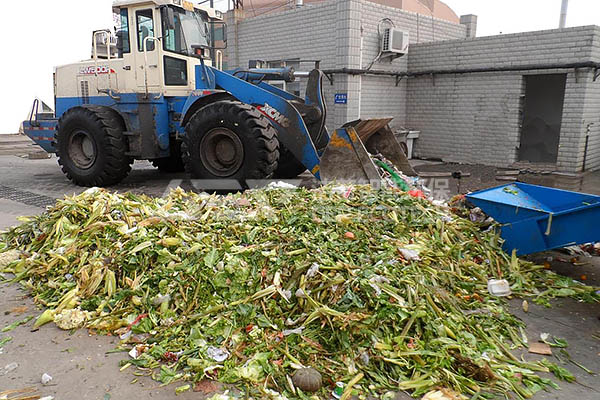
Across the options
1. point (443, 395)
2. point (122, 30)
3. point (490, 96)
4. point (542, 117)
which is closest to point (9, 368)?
point (443, 395)

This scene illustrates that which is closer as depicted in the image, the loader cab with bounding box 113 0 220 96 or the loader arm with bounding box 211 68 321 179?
the loader arm with bounding box 211 68 321 179

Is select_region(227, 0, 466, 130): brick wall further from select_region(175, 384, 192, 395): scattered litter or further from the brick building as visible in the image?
select_region(175, 384, 192, 395): scattered litter

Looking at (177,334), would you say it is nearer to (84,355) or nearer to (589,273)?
(84,355)

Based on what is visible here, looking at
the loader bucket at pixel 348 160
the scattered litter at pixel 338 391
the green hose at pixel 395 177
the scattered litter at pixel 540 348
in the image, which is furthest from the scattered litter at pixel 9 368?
the green hose at pixel 395 177

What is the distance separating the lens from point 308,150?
7352 mm

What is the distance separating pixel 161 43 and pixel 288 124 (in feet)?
9.44

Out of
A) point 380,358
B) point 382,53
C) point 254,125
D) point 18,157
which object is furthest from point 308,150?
point 18,157

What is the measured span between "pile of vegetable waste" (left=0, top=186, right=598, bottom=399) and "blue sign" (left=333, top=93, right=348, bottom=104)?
7.33m

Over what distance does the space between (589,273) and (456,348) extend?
2.52m

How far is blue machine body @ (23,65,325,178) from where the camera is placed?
7375 mm

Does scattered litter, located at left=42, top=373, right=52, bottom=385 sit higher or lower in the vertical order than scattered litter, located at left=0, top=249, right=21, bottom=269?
lower

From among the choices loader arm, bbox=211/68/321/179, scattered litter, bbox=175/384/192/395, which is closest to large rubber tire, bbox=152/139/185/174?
loader arm, bbox=211/68/321/179

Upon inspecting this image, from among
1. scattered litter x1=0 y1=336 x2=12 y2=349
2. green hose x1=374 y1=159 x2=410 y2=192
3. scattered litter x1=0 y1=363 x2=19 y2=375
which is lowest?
scattered litter x1=0 y1=363 x2=19 y2=375

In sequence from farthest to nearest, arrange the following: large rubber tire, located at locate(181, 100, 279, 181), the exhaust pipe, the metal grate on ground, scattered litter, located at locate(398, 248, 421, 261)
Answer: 1. the exhaust pipe
2. the metal grate on ground
3. large rubber tire, located at locate(181, 100, 279, 181)
4. scattered litter, located at locate(398, 248, 421, 261)
